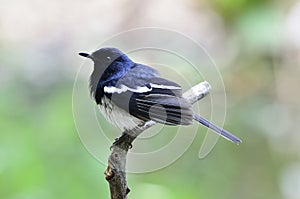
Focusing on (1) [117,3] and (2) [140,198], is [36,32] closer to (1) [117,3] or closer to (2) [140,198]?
(1) [117,3]

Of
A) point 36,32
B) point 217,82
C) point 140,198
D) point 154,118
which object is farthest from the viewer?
point 36,32

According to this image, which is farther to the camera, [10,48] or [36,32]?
[36,32]

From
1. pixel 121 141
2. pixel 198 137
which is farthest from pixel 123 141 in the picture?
pixel 198 137

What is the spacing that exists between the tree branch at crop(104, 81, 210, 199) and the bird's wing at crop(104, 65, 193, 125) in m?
0.05

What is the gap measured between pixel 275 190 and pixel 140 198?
75cm

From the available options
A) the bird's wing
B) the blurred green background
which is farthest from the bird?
the blurred green background

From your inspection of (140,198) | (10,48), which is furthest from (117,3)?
(140,198)

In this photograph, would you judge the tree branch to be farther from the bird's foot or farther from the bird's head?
the bird's head

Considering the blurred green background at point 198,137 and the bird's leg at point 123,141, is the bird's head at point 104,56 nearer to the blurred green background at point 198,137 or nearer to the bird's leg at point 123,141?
the bird's leg at point 123,141

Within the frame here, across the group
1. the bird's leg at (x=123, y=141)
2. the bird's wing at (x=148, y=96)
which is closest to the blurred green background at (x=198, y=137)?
the bird's leg at (x=123, y=141)

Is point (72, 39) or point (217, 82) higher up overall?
point (217, 82)

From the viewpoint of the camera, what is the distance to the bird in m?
0.79

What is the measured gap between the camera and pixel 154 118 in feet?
2.50

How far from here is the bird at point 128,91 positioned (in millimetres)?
786
